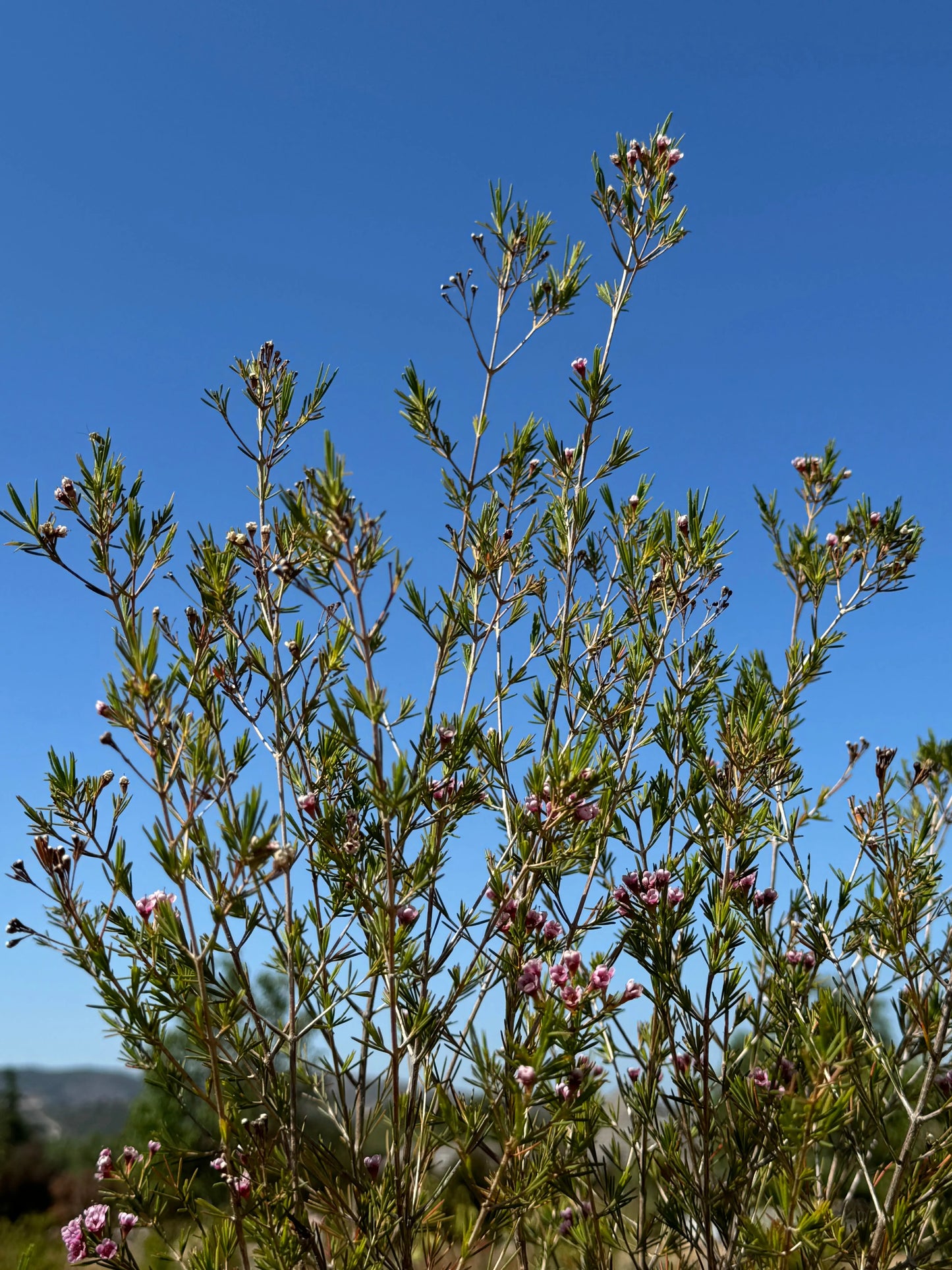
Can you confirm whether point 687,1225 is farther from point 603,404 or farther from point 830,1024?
point 603,404

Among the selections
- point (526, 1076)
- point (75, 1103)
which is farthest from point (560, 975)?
point (75, 1103)

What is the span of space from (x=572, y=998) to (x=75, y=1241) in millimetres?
1422

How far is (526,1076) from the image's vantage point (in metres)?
1.71

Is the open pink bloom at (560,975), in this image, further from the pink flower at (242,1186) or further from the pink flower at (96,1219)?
the pink flower at (96,1219)

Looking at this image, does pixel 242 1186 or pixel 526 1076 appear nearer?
pixel 526 1076

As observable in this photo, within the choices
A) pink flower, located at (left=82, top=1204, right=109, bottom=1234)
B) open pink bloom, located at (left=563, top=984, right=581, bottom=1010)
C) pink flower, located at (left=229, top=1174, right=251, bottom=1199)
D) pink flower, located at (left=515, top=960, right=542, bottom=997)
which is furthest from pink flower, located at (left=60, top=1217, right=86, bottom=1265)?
open pink bloom, located at (left=563, top=984, right=581, bottom=1010)

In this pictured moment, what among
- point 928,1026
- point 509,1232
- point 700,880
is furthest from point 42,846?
point 928,1026

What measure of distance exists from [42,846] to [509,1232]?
151 cm

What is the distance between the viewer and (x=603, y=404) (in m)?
2.88

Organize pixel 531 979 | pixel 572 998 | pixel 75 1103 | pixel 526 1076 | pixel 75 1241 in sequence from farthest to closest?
pixel 75 1103, pixel 75 1241, pixel 531 979, pixel 572 998, pixel 526 1076

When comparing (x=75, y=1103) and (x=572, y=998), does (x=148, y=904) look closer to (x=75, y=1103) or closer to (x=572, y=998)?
(x=572, y=998)

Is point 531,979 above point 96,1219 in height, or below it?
above

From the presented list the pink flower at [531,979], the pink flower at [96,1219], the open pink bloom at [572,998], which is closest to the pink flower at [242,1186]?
the pink flower at [96,1219]

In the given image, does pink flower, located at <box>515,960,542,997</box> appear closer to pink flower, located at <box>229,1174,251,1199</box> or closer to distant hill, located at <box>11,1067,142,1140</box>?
pink flower, located at <box>229,1174,251,1199</box>
